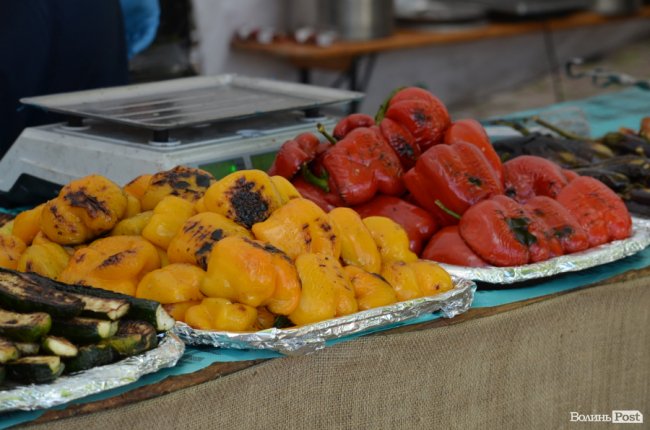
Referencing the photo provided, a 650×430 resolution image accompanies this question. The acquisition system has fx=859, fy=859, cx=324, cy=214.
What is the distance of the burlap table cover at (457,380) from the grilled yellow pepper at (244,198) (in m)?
0.29

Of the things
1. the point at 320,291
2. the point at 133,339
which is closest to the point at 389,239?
the point at 320,291

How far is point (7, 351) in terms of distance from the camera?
121cm

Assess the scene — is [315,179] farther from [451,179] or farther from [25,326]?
[25,326]

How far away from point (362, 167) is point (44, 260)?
0.76 meters

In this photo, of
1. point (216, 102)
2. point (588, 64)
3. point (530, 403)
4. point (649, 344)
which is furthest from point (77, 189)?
point (588, 64)

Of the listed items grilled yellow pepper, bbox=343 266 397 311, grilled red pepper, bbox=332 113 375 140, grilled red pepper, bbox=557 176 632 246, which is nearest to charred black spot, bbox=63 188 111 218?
grilled yellow pepper, bbox=343 266 397 311

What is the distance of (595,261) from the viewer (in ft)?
6.36

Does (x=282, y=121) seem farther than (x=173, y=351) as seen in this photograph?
Yes

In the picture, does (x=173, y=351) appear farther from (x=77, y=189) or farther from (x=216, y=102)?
(x=216, y=102)

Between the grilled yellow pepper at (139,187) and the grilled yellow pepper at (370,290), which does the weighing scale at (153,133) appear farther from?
the grilled yellow pepper at (370,290)

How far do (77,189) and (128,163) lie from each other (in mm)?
470

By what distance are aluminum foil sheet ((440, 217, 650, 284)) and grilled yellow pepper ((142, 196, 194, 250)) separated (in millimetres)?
582

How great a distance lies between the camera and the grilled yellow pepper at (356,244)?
5.57 ft

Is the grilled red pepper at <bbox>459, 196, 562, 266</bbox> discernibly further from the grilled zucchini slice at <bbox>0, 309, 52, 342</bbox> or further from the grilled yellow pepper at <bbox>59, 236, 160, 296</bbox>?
the grilled zucchini slice at <bbox>0, 309, 52, 342</bbox>
